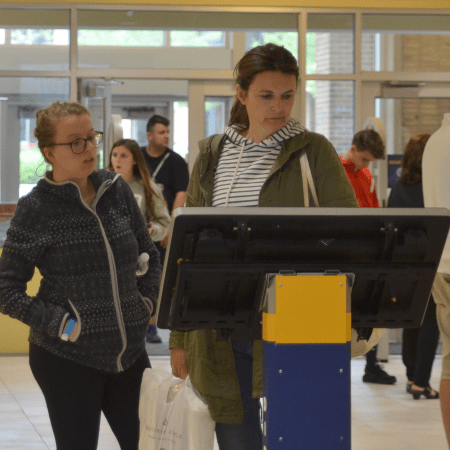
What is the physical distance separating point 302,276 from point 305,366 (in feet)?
0.61

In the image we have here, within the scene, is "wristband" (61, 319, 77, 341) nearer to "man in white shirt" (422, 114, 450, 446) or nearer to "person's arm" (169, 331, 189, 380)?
"person's arm" (169, 331, 189, 380)

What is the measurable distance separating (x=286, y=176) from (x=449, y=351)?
142 centimetres

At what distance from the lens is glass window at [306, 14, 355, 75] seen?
6.76 meters

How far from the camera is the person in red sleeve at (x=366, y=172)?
13.9 feet

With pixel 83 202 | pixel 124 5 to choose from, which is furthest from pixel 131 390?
pixel 124 5

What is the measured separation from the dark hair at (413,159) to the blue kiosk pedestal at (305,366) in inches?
140

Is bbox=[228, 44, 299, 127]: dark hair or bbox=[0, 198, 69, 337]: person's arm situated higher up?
bbox=[228, 44, 299, 127]: dark hair

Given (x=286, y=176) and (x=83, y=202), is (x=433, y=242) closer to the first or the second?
(x=286, y=176)

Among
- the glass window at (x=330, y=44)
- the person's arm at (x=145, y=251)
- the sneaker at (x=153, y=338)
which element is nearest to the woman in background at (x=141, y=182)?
the sneaker at (x=153, y=338)

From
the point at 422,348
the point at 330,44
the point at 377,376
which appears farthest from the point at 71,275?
the point at 330,44

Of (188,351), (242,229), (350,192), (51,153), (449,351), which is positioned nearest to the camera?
(242,229)

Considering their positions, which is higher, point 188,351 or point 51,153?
point 51,153

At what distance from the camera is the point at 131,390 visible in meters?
2.39

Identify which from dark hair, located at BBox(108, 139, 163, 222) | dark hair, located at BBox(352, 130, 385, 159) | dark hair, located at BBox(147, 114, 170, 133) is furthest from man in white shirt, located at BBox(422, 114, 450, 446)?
dark hair, located at BBox(147, 114, 170, 133)
